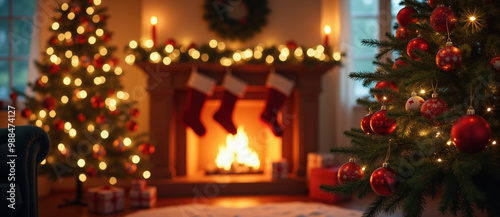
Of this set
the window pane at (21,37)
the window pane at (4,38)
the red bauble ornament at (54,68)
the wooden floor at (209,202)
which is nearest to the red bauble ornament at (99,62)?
the red bauble ornament at (54,68)

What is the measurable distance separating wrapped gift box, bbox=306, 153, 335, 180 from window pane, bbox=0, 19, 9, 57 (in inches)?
128

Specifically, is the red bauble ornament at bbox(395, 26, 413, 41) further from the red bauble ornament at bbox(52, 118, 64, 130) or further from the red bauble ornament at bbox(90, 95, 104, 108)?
the red bauble ornament at bbox(52, 118, 64, 130)

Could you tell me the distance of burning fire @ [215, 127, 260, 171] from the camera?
4.25 metres

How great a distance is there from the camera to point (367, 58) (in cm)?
456

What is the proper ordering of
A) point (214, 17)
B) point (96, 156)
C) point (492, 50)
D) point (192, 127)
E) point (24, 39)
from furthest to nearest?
point (24, 39), point (214, 17), point (192, 127), point (96, 156), point (492, 50)

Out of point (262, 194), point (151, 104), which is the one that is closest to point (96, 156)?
point (151, 104)

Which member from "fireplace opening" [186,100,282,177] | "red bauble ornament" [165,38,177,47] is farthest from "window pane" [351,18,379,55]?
"red bauble ornament" [165,38,177,47]

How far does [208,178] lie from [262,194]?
0.53 metres

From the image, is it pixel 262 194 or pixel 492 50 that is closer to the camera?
pixel 492 50

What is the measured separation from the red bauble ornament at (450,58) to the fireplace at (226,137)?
2.45 m

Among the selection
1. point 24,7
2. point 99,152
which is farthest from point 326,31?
point 24,7

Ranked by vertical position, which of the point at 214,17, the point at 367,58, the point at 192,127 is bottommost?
the point at 192,127

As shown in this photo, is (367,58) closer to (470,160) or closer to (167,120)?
(167,120)

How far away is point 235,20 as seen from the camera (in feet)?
13.5
